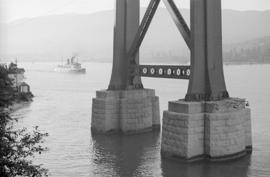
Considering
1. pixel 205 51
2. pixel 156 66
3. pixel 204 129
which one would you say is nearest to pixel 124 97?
pixel 156 66

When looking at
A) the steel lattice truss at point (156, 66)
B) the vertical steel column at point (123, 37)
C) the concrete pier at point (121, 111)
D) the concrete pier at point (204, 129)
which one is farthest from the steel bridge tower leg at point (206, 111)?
the vertical steel column at point (123, 37)

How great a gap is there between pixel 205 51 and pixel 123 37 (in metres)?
8.15

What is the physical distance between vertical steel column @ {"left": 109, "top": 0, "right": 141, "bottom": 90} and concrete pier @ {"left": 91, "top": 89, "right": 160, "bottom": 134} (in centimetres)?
98

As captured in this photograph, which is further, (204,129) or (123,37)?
(123,37)

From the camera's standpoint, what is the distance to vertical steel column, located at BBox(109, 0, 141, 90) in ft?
88.5

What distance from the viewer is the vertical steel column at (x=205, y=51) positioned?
20219 millimetres

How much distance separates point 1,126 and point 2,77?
109 cm

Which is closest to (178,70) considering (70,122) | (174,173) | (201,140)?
(201,140)

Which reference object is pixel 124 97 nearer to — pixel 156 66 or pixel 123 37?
pixel 156 66

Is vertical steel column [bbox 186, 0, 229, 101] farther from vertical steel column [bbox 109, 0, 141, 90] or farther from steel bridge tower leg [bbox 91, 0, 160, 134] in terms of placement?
vertical steel column [bbox 109, 0, 141, 90]

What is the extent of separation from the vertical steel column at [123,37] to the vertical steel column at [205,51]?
294 inches

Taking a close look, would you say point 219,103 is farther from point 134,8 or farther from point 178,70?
point 134,8

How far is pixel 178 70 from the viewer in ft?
75.9

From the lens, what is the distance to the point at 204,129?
19.3 meters
